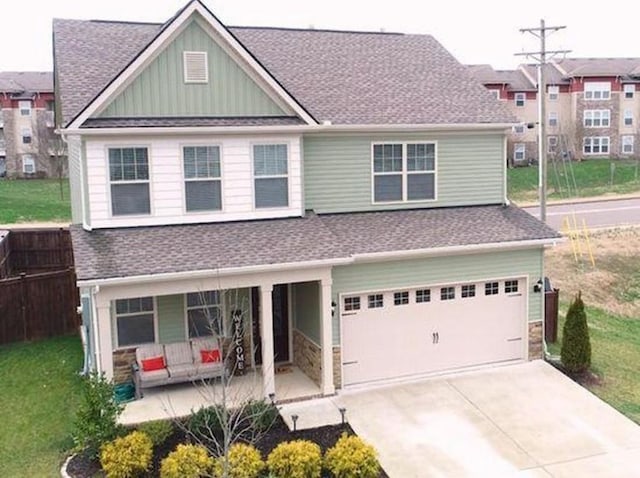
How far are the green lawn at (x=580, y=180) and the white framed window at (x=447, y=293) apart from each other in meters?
27.6

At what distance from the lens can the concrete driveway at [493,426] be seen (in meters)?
11.5

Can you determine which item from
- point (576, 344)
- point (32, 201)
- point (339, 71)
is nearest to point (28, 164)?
point (32, 201)

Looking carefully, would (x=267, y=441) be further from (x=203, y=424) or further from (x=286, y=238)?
(x=286, y=238)

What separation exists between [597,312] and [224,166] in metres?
13.4

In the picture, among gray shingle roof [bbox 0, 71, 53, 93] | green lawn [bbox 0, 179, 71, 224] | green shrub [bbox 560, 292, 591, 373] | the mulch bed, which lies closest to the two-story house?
green shrub [bbox 560, 292, 591, 373]

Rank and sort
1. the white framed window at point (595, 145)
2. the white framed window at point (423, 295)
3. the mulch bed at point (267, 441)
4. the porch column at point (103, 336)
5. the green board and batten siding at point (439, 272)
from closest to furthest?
the mulch bed at point (267, 441) → the porch column at point (103, 336) → the green board and batten siding at point (439, 272) → the white framed window at point (423, 295) → the white framed window at point (595, 145)

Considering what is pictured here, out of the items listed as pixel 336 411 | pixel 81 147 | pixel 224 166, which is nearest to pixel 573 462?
pixel 336 411

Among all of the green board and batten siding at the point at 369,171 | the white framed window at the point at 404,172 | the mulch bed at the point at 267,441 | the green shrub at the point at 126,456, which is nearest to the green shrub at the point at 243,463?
the mulch bed at the point at 267,441

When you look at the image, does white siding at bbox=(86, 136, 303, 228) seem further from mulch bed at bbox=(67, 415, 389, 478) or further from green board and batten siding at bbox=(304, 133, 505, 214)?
mulch bed at bbox=(67, 415, 389, 478)

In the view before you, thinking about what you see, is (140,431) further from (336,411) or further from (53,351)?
(53,351)

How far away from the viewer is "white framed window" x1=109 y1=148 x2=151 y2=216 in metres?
13.9

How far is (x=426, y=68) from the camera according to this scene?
742 inches

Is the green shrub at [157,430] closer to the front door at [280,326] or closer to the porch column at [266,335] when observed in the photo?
the porch column at [266,335]

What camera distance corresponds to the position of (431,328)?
50.8 ft
